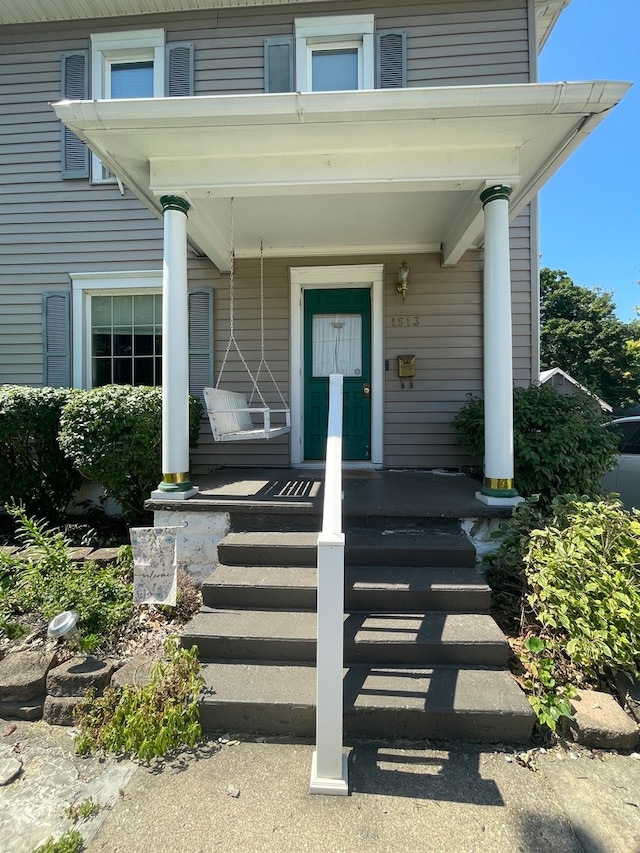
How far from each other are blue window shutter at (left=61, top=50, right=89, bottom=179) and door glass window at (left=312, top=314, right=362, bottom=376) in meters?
3.20

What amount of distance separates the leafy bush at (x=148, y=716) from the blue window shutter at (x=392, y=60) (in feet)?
18.3

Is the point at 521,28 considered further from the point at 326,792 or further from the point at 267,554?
the point at 326,792

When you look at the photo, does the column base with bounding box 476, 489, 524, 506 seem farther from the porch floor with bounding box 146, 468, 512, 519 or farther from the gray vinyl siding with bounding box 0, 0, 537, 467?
the gray vinyl siding with bounding box 0, 0, 537, 467

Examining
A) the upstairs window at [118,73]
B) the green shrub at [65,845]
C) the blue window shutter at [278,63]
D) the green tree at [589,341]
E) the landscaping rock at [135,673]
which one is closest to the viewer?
the green shrub at [65,845]

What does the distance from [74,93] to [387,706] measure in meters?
6.61

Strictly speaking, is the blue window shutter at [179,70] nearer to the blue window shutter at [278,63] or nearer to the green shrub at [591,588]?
the blue window shutter at [278,63]

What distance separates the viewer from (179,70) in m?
4.81

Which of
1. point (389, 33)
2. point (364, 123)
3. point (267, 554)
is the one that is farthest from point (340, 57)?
point (267, 554)

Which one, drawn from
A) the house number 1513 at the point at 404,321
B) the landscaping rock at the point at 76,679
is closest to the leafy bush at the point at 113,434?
the landscaping rock at the point at 76,679

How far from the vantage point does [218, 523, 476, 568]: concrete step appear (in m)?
2.61

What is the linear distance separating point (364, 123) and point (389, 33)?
9.51ft

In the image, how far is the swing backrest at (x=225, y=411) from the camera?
321 cm

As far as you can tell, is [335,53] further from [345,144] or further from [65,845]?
[65,845]

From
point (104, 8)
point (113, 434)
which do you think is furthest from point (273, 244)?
point (104, 8)
